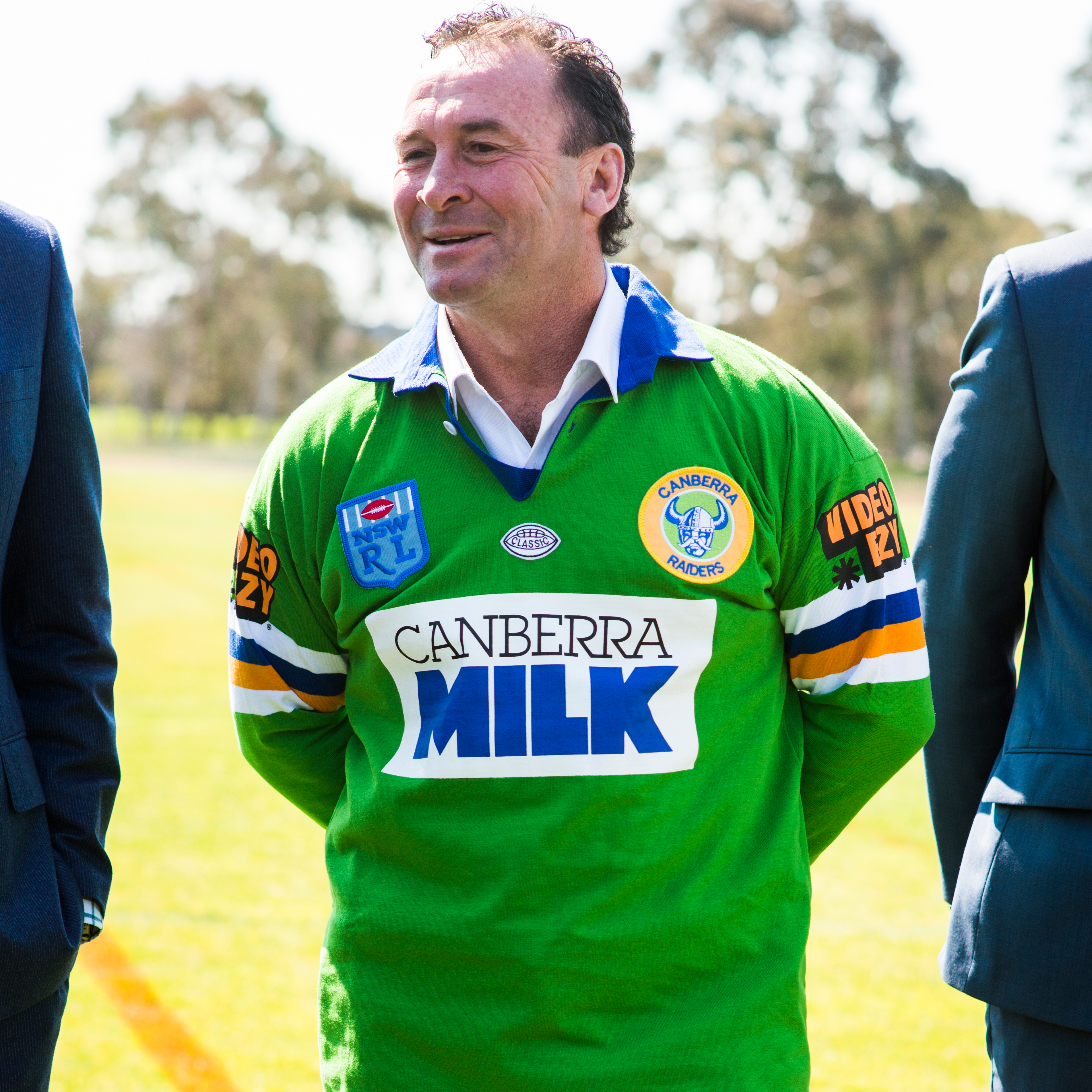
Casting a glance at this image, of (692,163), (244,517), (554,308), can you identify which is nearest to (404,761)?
(244,517)

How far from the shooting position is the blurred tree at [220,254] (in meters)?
36.6

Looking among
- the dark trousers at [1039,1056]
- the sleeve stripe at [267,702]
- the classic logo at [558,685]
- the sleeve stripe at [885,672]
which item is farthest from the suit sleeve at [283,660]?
the dark trousers at [1039,1056]

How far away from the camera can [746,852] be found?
5.35 ft

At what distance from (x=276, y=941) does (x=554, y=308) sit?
9.69ft

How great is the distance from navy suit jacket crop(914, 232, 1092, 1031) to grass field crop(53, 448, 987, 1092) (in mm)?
1620

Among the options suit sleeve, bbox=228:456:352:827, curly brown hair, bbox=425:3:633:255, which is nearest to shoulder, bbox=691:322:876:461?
curly brown hair, bbox=425:3:633:255

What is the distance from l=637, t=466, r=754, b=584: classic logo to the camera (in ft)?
5.30

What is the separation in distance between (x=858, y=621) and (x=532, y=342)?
0.62 m

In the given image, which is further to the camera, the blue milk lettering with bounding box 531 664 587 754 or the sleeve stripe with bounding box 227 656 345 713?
the sleeve stripe with bounding box 227 656 345 713

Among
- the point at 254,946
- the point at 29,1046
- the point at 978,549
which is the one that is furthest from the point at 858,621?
the point at 254,946

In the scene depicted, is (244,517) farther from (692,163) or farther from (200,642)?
(692,163)

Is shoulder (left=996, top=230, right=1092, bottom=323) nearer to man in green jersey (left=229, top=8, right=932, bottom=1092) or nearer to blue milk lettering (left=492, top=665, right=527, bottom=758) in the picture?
man in green jersey (left=229, top=8, right=932, bottom=1092)

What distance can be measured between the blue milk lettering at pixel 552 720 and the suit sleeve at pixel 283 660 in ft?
1.26

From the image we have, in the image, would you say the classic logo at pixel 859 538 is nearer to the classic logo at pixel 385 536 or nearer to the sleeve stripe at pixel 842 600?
the sleeve stripe at pixel 842 600
